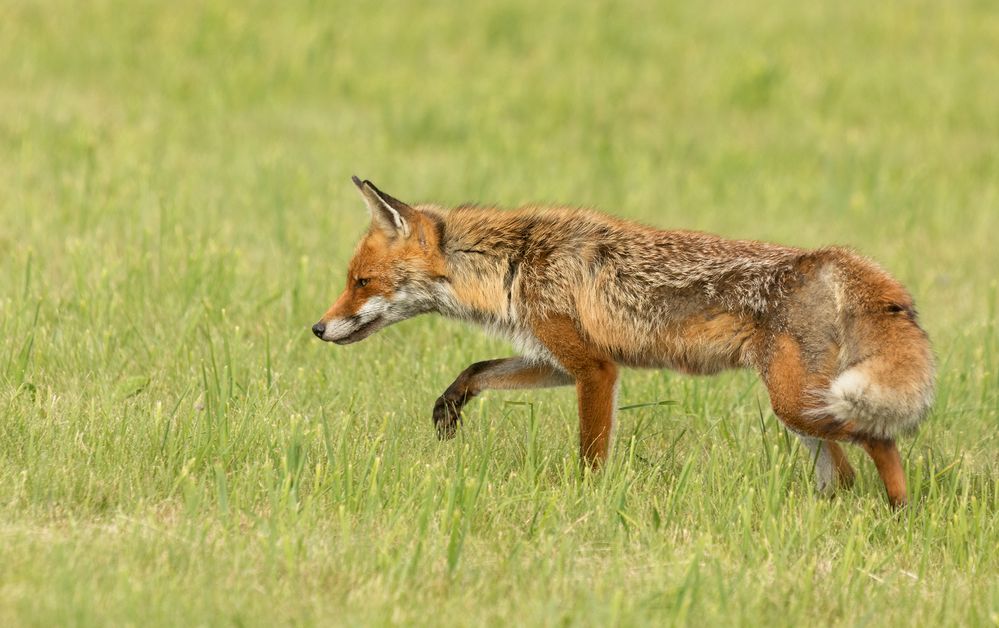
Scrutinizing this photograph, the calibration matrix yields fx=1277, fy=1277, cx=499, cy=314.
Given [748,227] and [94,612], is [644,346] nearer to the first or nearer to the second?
[94,612]

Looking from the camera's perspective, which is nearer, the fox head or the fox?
the fox

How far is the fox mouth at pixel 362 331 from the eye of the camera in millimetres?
6703

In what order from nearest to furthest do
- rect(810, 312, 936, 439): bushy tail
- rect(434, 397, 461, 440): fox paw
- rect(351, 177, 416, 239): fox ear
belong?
rect(810, 312, 936, 439): bushy tail < rect(351, 177, 416, 239): fox ear < rect(434, 397, 461, 440): fox paw

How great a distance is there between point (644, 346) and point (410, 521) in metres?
1.71

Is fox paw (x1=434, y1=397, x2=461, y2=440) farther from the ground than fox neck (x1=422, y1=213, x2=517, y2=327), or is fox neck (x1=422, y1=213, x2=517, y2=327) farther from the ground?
fox neck (x1=422, y1=213, x2=517, y2=327)

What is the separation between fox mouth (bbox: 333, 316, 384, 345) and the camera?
22.0ft

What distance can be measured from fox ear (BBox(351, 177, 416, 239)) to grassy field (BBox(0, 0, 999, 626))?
0.98 meters

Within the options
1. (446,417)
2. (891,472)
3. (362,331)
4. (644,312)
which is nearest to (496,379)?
(446,417)

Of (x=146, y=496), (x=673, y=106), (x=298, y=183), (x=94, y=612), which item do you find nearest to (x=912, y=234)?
(x=673, y=106)

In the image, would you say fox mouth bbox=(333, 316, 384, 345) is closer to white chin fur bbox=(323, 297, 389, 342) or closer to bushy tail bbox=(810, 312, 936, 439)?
white chin fur bbox=(323, 297, 389, 342)

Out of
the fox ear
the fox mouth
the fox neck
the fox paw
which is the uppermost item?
the fox ear

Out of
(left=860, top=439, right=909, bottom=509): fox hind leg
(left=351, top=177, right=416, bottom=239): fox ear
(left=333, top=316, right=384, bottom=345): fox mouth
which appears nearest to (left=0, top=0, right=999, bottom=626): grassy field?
(left=860, top=439, right=909, bottom=509): fox hind leg

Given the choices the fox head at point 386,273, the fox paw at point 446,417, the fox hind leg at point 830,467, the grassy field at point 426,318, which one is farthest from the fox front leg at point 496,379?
the fox hind leg at point 830,467

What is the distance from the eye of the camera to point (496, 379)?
6879 millimetres
